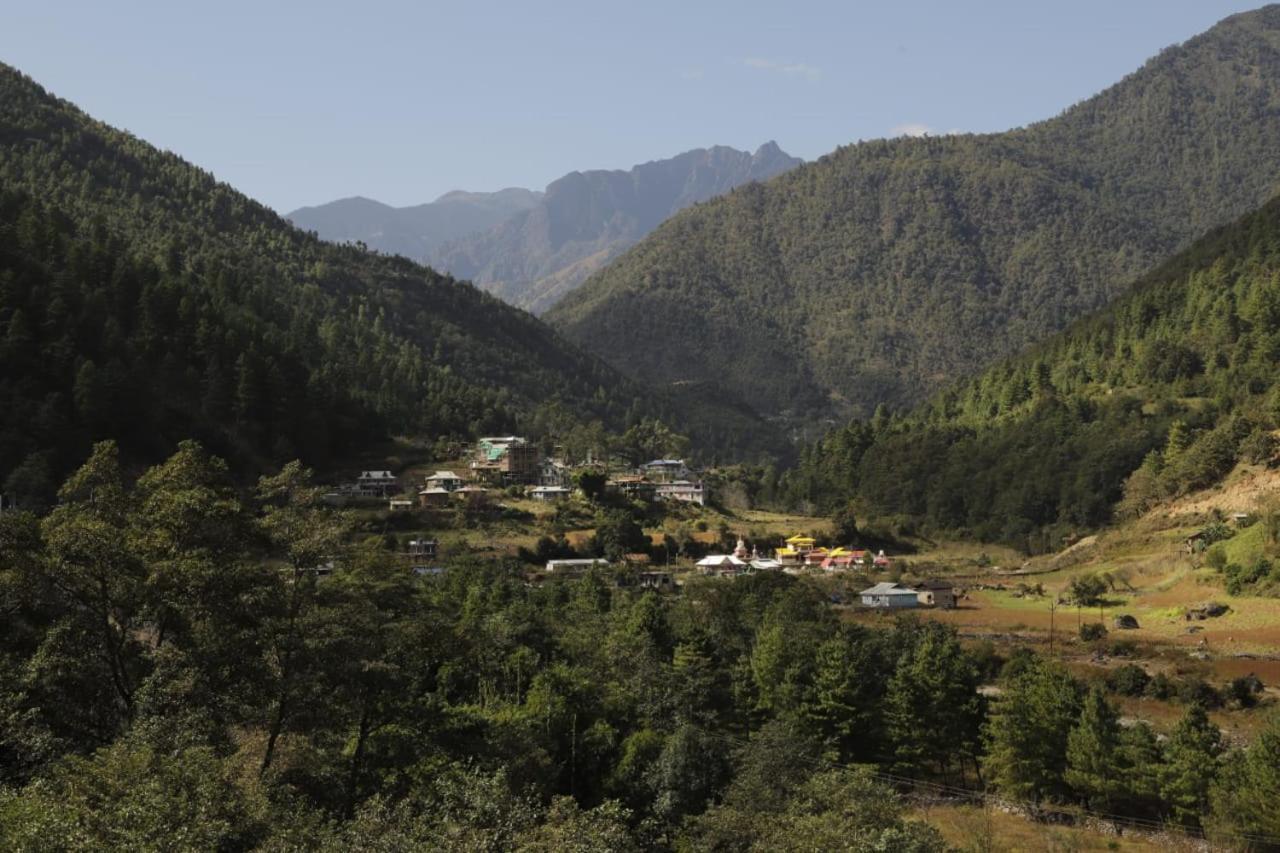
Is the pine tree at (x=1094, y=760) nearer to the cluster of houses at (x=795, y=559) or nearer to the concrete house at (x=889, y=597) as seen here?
the concrete house at (x=889, y=597)

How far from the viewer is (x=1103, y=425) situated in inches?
3807

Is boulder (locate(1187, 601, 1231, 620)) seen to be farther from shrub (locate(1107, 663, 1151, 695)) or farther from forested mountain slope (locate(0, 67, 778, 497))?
forested mountain slope (locate(0, 67, 778, 497))

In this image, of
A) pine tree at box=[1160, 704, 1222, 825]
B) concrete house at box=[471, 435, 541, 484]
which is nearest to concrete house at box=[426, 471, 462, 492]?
concrete house at box=[471, 435, 541, 484]

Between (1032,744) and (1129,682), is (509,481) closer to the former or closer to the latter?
(1129,682)

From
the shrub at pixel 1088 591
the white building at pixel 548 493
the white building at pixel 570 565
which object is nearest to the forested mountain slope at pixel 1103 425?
the shrub at pixel 1088 591

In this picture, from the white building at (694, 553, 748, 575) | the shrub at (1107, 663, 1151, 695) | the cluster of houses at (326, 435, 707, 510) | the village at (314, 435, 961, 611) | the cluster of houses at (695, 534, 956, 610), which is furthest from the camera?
the cluster of houses at (326, 435, 707, 510)

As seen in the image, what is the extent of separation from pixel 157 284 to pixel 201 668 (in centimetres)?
6270

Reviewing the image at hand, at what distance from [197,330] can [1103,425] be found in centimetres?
7388

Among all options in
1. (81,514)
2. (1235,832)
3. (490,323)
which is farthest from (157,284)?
(490,323)

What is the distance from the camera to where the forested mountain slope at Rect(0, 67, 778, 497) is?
6438 cm

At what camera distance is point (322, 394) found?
83.1 meters

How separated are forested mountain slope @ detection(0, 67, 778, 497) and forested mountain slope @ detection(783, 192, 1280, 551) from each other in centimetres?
3837

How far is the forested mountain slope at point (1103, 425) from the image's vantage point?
87.0m

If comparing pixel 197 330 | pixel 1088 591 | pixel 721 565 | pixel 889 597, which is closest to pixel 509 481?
pixel 721 565
